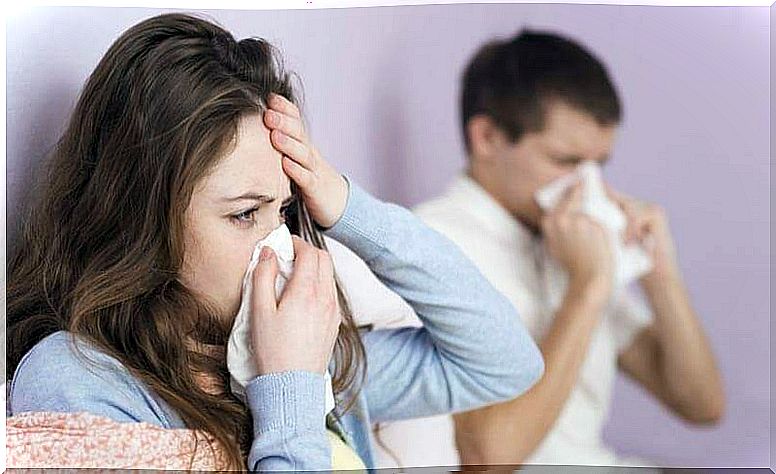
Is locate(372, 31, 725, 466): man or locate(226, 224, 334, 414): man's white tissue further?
locate(372, 31, 725, 466): man

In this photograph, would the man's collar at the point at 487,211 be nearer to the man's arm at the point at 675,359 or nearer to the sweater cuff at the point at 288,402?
the man's arm at the point at 675,359

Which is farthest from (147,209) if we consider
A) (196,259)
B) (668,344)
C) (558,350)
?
(668,344)

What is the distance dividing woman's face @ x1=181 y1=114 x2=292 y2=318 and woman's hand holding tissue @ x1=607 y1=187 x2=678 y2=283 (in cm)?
47

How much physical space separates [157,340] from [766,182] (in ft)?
2.52

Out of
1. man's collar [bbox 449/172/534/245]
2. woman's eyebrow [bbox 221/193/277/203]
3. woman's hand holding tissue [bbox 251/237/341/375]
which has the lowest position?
woman's hand holding tissue [bbox 251/237/341/375]

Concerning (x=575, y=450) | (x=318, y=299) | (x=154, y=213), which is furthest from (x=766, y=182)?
(x=154, y=213)

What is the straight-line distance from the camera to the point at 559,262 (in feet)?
4.85

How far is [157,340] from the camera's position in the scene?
1207 mm

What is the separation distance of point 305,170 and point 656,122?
18.3 inches

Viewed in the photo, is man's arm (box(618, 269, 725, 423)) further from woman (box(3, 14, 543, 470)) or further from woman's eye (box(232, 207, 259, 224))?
woman's eye (box(232, 207, 259, 224))

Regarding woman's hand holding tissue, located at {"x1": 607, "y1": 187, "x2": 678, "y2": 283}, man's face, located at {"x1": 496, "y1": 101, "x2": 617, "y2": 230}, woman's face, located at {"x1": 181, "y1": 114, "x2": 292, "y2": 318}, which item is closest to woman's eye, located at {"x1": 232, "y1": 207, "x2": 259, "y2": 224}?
woman's face, located at {"x1": 181, "y1": 114, "x2": 292, "y2": 318}

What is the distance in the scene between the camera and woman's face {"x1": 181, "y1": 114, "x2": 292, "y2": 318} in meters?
1.20

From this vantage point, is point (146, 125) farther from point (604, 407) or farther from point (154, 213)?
point (604, 407)

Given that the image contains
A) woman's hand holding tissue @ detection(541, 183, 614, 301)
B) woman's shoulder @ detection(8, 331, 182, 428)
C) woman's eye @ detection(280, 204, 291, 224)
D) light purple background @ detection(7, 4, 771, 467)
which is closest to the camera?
woman's shoulder @ detection(8, 331, 182, 428)
